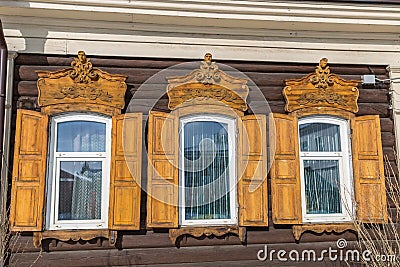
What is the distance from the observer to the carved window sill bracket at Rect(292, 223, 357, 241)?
4516 millimetres

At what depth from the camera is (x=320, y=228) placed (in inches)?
179

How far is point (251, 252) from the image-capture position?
446 centimetres

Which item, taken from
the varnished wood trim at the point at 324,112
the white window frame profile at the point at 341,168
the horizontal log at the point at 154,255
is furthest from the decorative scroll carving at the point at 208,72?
the horizontal log at the point at 154,255

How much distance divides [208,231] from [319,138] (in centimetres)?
163

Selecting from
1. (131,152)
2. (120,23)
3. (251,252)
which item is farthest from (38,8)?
(251,252)

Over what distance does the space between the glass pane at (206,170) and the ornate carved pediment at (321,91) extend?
0.84 metres

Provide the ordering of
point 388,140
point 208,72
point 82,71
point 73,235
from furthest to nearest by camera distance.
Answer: point 388,140 < point 208,72 < point 82,71 < point 73,235

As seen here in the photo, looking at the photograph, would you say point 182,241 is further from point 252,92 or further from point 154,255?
point 252,92

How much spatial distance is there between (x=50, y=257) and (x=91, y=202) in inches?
25.5

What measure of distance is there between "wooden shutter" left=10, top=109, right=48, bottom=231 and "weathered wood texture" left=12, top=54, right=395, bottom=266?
172 mm

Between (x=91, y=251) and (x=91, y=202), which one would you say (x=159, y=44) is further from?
(x=91, y=251)

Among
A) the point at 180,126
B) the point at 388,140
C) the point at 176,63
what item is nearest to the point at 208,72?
the point at 176,63

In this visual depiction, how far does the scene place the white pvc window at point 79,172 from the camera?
4.24 metres

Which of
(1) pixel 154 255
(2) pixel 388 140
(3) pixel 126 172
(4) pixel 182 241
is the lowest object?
(1) pixel 154 255
